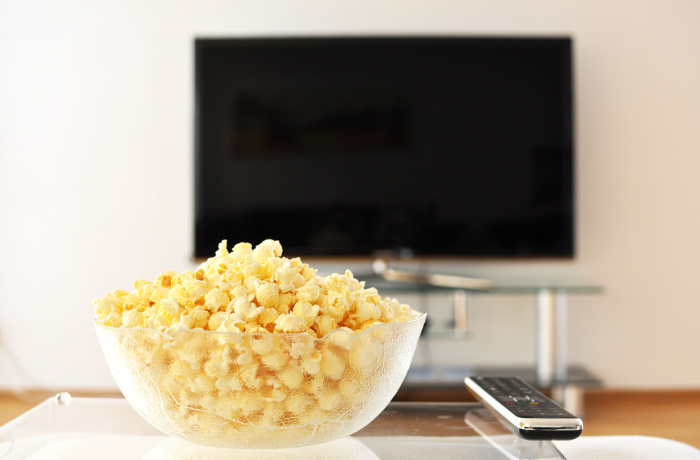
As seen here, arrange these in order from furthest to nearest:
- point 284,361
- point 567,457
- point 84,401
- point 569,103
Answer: point 569,103, point 84,401, point 567,457, point 284,361

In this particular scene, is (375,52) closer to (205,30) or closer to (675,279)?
(205,30)

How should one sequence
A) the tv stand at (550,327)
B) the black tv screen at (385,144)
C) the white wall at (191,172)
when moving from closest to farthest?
the tv stand at (550,327), the black tv screen at (385,144), the white wall at (191,172)

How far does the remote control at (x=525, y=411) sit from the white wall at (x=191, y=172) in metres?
1.90

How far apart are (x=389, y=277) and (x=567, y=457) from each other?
6.06 feet

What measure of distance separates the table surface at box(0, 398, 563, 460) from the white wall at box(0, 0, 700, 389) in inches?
75.0

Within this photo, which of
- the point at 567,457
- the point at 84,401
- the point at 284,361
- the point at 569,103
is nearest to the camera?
the point at 284,361

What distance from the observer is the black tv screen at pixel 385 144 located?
256 centimetres

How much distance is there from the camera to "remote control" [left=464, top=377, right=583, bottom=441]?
2.12 ft

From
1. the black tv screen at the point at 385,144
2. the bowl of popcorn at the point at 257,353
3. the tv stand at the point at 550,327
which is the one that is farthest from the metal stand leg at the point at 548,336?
the bowl of popcorn at the point at 257,353

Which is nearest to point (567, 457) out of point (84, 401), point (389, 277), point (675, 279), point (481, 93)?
point (84, 401)

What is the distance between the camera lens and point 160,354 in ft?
1.96

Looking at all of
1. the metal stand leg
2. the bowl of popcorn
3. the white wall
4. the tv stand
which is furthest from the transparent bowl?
the white wall

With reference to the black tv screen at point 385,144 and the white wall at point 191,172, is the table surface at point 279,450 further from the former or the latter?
the white wall at point 191,172

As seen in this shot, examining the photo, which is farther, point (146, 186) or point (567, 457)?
point (146, 186)
